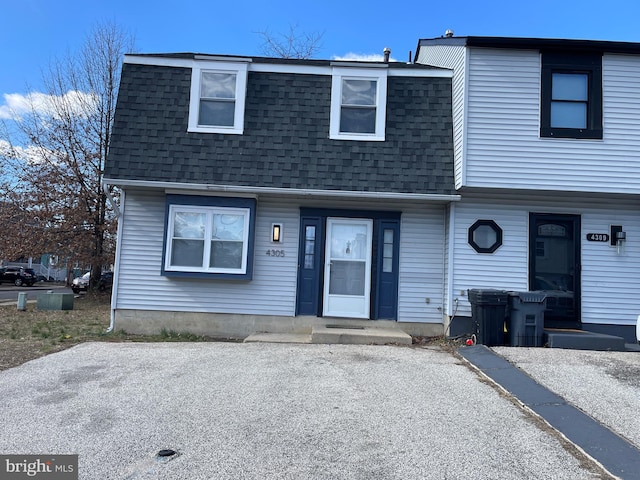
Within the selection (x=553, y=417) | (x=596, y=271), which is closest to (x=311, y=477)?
(x=553, y=417)

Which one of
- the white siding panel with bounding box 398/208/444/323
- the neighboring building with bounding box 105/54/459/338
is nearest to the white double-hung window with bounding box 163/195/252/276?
the neighboring building with bounding box 105/54/459/338

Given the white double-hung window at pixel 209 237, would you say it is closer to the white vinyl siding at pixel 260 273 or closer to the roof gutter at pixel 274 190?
the white vinyl siding at pixel 260 273

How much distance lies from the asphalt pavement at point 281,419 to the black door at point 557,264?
6.91ft

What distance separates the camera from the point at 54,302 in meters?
14.0

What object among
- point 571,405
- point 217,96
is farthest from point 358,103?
point 571,405

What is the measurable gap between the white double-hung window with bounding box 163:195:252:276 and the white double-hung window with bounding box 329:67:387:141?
2.43m

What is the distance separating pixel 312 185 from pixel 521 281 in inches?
167

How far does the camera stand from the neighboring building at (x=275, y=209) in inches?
333

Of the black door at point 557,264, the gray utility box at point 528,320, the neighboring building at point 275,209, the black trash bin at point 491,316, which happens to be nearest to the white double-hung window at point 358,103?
the neighboring building at point 275,209

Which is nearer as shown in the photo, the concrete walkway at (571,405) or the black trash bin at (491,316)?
the concrete walkway at (571,405)

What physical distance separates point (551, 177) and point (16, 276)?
37.1 meters

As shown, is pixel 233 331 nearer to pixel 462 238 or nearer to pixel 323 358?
pixel 323 358

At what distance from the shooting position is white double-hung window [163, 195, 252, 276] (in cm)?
855

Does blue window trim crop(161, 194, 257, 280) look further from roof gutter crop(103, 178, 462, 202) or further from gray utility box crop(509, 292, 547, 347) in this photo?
gray utility box crop(509, 292, 547, 347)
